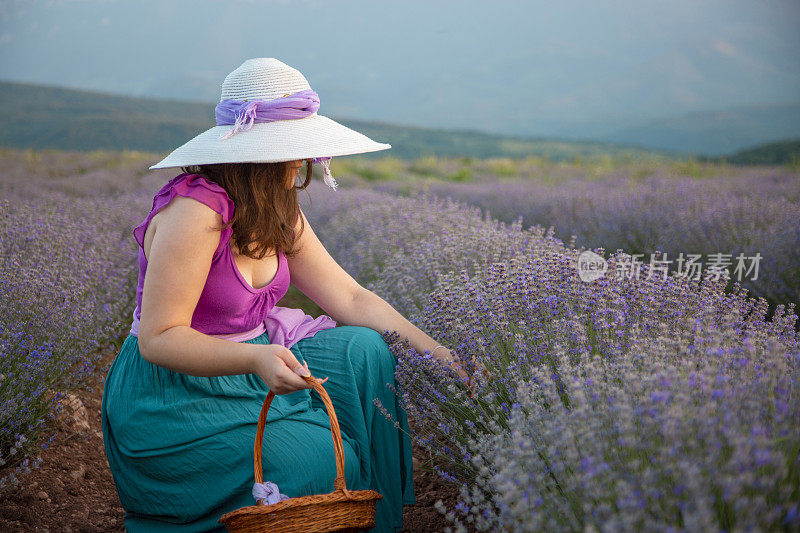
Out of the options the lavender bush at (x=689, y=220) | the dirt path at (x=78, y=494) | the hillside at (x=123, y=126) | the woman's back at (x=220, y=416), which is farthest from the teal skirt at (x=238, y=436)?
the hillside at (x=123, y=126)

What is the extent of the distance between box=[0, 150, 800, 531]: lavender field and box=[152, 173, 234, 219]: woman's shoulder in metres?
0.65

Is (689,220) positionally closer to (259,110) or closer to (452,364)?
(452,364)

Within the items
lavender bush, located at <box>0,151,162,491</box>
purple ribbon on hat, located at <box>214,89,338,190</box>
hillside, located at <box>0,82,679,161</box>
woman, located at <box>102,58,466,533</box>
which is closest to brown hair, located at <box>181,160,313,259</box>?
woman, located at <box>102,58,466,533</box>

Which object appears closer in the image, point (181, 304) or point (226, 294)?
point (181, 304)

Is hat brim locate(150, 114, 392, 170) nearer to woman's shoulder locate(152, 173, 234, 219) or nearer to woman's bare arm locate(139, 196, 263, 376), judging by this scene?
woman's shoulder locate(152, 173, 234, 219)

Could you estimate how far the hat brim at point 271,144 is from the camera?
1.70m

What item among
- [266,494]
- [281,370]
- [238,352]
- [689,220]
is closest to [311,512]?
[266,494]

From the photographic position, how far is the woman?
5.33ft

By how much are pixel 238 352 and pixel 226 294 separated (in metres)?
0.24

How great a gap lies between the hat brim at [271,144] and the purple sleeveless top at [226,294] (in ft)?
0.22

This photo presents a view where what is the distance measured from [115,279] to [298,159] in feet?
7.20

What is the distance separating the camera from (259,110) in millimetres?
1817

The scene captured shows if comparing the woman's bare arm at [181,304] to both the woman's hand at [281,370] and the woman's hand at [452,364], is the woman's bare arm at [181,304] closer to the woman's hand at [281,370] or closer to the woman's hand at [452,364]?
the woman's hand at [281,370]

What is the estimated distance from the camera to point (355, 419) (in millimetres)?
1882
